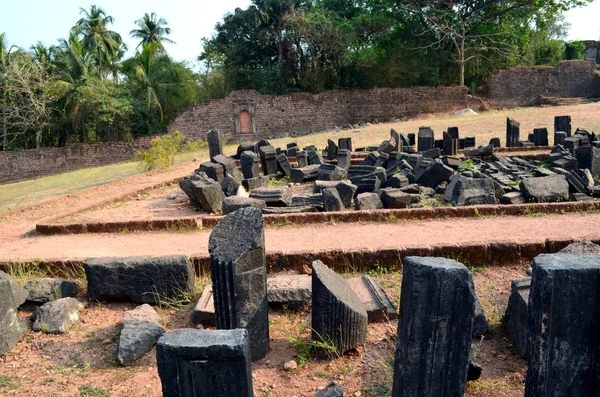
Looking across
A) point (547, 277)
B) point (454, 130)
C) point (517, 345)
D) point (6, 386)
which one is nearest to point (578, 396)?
point (547, 277)

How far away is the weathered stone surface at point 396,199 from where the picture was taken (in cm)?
793

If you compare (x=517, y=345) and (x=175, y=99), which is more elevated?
(x=175, y=99)

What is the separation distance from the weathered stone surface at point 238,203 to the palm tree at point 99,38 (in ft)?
86.8

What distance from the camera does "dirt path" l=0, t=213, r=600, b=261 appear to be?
610 cm

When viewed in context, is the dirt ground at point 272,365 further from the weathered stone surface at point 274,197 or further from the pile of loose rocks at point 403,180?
the weathered stone surface at point 274,197

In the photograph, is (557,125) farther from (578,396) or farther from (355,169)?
(578,396)

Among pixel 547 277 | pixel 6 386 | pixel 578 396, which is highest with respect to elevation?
pixel 547 277

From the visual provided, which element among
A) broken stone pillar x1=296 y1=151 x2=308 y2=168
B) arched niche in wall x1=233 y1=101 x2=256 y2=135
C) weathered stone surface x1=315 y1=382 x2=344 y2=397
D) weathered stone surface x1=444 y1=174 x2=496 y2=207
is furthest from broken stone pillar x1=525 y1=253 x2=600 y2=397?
arched niche in wall x1=233 y1=101 x2=256 y2=135

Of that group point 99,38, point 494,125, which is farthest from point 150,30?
point 494,125

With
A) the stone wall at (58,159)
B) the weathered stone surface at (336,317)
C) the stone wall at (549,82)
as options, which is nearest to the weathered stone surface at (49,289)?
the weathered stone surface at (336,317)

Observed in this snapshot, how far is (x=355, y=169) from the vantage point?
34.3 ft

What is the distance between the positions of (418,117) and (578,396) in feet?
80.0

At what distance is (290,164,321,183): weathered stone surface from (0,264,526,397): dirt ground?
20.5 ft

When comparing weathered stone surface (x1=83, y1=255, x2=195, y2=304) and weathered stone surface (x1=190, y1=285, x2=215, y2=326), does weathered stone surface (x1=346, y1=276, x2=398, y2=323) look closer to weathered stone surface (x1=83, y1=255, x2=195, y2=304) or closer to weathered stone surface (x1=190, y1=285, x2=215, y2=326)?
weathered stone surface (x1=190, y1=285, x2=215, y2=326)
